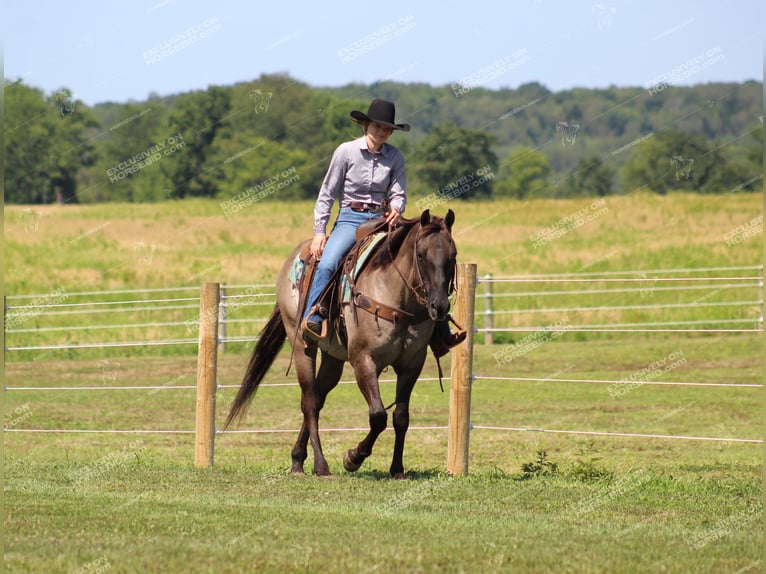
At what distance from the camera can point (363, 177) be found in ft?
31.6

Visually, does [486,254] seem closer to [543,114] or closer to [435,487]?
[435,487]

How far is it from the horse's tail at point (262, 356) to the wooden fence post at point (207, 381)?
0.21 m

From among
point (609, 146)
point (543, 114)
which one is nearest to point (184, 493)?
point (609, 146)

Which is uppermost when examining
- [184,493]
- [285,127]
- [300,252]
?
[285,127]

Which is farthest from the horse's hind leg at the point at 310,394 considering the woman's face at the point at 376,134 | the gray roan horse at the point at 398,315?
the woman's face at the point at 376,134

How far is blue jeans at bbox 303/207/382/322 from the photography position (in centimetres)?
955

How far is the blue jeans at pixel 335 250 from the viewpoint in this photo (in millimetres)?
9555

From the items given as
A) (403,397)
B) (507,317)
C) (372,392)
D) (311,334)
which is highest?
(311,334)

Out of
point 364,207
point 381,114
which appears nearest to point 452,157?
point 364,207

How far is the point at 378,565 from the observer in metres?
5.95

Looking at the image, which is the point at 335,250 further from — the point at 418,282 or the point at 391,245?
the point at 418,282

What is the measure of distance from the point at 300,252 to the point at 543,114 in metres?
183

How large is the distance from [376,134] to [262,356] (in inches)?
105

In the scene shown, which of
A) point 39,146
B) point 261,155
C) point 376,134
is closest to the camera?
point 376,134
